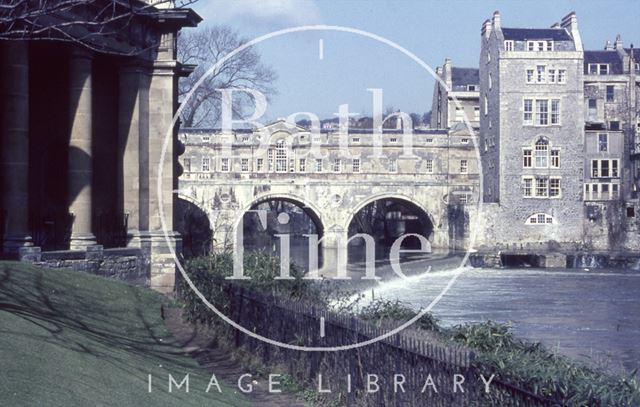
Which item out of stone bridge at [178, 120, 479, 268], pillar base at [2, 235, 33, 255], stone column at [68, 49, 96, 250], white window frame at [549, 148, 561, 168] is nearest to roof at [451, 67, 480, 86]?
stone bridge at [178, 120, 479, 268]

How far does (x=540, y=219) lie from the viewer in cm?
6419

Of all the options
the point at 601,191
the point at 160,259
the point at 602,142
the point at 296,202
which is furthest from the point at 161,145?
the point at 601,191

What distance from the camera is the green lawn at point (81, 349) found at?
898cm

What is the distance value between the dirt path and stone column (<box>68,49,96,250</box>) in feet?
13.5

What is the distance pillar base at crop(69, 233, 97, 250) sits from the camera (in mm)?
21656

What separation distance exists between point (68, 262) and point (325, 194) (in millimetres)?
50785

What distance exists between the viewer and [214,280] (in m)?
16.4

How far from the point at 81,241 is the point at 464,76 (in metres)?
71.5

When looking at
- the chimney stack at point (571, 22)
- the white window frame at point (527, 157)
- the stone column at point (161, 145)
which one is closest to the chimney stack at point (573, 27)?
the chimney stack at point (571, 22)

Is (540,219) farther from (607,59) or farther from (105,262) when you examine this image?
(105,262)

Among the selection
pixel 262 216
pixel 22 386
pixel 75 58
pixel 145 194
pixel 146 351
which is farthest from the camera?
pixel 262 216

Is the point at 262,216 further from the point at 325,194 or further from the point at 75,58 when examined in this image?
the point at 75,58

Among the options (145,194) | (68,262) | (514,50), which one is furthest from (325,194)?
(68,262)

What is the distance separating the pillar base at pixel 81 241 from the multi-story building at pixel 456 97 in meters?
60.2
